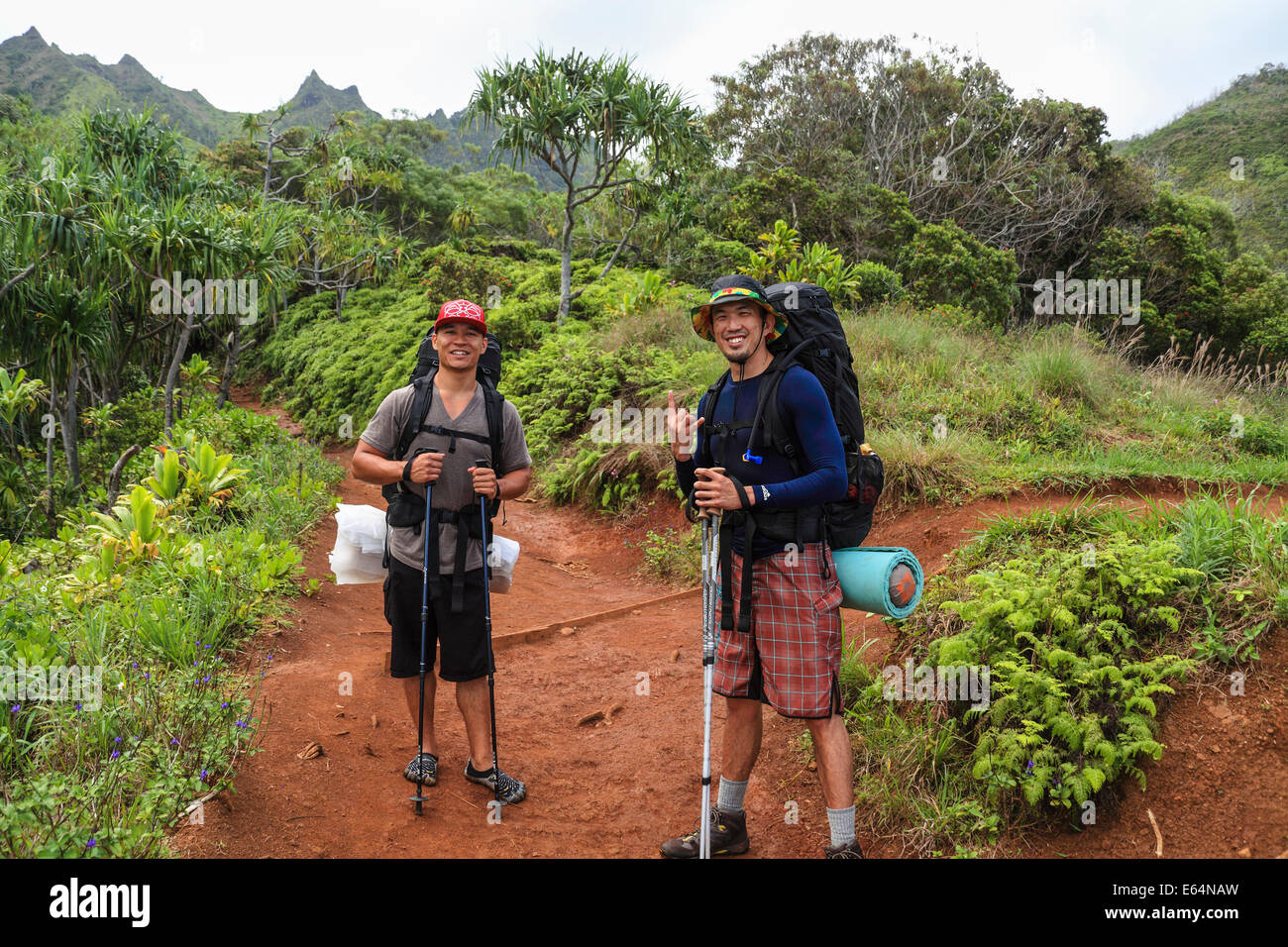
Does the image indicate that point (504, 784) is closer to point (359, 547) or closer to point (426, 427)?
point (359, 547)

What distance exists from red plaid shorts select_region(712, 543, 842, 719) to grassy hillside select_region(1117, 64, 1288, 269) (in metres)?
27.2

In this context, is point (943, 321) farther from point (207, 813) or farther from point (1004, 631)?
point (207, 813)

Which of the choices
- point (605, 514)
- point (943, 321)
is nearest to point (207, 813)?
point (605, 514)

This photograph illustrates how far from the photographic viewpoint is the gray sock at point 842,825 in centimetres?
275

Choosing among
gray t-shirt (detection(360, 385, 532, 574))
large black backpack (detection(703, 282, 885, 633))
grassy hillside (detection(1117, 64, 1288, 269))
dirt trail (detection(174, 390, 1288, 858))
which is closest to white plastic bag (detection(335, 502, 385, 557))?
gray t-shirt (detection(360, 385, 532, 574))

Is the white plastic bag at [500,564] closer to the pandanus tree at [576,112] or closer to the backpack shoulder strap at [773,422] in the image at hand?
the backpack shoulder strap at [773,422]

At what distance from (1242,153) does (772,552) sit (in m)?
37.2

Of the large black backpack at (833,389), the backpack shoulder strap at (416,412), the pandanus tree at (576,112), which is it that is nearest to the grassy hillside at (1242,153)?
the pandanus tree at (576,112)

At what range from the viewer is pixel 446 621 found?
340 cm

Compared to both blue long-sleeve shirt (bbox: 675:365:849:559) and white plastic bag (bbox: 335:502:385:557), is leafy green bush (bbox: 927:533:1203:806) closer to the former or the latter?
blue long-sleeve shirt (bbox: 675:365:849:559)

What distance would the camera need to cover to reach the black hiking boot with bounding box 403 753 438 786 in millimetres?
3543

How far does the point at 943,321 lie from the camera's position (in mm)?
11883

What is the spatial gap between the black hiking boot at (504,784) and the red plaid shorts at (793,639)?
4.03ft

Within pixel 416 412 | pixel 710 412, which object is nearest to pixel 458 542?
pixel 416 412
